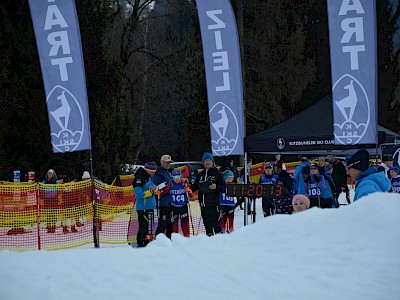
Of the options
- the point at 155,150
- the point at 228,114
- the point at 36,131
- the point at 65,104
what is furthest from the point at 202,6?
the point at 155,150

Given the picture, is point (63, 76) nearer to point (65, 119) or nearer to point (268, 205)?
point (65, 119)

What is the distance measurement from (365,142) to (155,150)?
1374 inches

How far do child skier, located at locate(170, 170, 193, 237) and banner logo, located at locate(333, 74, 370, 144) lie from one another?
2881 mm

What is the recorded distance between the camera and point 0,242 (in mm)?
12352

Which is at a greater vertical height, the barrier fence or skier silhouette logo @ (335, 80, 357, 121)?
skier silhouette logo @ (335, 80, 357, 121)

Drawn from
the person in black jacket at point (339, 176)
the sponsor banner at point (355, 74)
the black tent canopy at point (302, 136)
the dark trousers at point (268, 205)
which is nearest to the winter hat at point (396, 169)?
the person in black jacket at point (339, 176)

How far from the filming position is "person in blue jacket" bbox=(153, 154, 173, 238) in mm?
10586

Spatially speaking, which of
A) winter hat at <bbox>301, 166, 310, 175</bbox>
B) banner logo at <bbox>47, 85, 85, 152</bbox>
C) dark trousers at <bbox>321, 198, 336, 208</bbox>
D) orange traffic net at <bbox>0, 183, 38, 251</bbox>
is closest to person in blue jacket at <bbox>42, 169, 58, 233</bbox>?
orange traffic net at <bbox>0, 183, 38, 251</bbox>

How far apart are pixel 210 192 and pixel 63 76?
3.43 meters

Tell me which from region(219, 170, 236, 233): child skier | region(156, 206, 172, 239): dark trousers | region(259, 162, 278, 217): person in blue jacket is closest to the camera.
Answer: region(156, 206, 172, 239): dark trousers

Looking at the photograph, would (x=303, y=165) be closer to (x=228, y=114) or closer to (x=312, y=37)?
(x=228, y=114)

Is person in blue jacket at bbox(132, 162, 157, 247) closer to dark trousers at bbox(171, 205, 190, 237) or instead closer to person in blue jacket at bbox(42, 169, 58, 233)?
dark trousers at bbox(171, 205, 190, 237)

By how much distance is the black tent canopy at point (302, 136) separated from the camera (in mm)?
13180

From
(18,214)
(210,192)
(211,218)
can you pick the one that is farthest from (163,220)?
(18,214)
